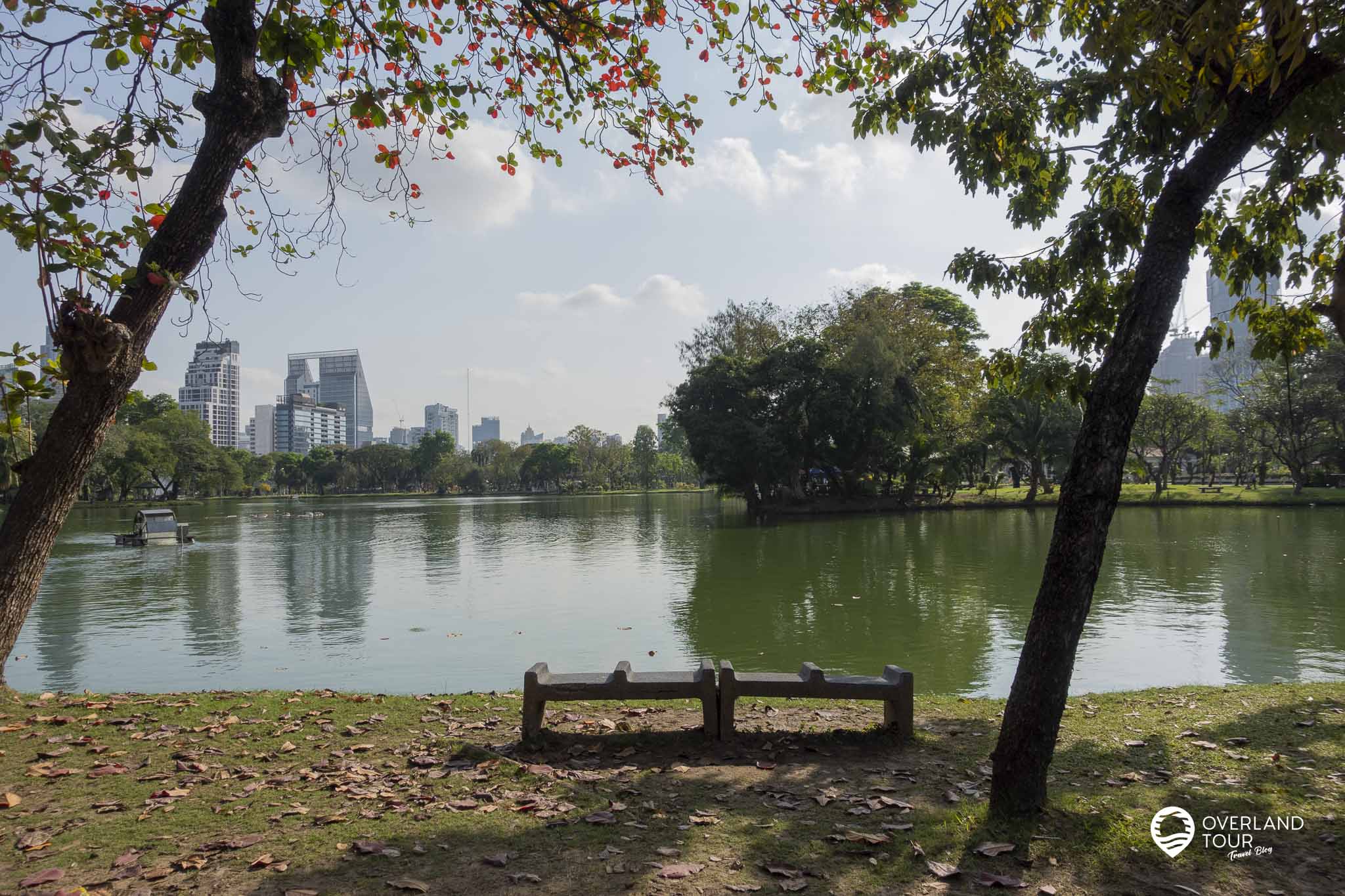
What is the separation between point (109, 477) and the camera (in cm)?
6744

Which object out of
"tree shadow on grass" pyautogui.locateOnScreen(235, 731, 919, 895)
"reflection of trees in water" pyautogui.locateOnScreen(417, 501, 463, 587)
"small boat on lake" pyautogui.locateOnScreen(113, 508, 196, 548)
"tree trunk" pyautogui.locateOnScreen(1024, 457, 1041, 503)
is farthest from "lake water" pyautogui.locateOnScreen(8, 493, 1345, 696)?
"tree trunk" pyautogui.locateOnScreen(1024, 457, 1041, 503)

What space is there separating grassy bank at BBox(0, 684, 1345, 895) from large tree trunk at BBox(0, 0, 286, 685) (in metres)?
1.32

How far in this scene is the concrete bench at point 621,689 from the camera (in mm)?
5152

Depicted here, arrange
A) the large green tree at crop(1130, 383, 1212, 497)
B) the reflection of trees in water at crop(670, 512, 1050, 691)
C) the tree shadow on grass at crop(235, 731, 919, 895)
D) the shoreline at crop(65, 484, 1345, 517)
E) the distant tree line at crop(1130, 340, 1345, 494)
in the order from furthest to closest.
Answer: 1. the large green tree at crop(1130, 383, 1212, 497)
2. the distant tree line at crop(1130, 340, 1345, 494)
3. the shoreline at crop(65, 484, 1345, 517)
4. the reflection of trees in water at crop(670, 512, 1050, 691)
5. the tree shadow on grass at crop(235, 731, 919, 895)

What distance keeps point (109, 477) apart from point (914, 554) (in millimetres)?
72386

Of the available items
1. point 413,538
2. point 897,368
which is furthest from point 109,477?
point 897,368

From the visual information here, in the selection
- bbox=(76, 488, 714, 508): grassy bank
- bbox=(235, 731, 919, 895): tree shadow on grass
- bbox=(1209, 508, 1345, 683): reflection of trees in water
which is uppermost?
bbox=(235, 731, 919, 895): tree shadow on grass

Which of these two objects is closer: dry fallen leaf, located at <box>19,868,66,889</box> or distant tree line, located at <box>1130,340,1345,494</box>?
dry fallen leaf, located at <box>19,868,66,889</box>

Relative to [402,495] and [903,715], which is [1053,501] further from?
[402,495]

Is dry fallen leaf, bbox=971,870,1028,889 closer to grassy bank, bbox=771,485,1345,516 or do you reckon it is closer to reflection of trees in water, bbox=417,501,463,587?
reflection of trees in water, bbox=417,501,463,587

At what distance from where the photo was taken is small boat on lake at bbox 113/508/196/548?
2998cm

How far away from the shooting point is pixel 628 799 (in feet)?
13.9

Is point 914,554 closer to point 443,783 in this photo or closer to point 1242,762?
point 1242,762

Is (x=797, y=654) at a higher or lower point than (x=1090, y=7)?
lower
